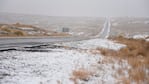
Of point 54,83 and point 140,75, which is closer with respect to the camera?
point 54,83

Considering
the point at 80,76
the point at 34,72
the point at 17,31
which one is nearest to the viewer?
the point at 80,76

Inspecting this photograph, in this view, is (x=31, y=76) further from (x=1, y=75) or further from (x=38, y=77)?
(x=1, y=75)

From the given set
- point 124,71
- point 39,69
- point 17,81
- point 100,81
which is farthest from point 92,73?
point 17,81

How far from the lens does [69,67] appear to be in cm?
1217

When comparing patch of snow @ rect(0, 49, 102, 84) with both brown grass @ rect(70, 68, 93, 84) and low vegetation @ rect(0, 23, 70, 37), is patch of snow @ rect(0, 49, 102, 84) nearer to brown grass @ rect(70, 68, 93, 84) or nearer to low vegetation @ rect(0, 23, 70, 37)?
brown grass @ rect(70, 68, 93, 84)

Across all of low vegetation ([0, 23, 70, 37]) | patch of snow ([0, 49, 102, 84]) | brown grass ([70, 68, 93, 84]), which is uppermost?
low vegetation ([0, 23, 70, 37])

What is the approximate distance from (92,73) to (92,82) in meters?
1.49

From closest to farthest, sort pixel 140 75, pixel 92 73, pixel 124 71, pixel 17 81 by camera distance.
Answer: pixel 17 81
pixel 140 75
pixel 92 73
pixel 124 71

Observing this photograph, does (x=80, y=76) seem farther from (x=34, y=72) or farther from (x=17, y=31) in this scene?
(x=17, y=31)

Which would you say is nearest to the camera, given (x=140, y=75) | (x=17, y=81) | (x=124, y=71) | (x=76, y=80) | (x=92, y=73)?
(x=17, y=81)

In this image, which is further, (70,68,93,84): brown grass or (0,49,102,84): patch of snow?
(70,68,93,84): brown grass

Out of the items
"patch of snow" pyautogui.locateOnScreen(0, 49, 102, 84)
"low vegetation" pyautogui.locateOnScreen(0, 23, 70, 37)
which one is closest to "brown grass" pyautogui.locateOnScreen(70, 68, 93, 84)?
"patch of snow" pyautogui.locateOnScreen(0, 49, 102, 84)

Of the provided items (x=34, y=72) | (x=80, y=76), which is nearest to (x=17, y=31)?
(x=34, y=72)

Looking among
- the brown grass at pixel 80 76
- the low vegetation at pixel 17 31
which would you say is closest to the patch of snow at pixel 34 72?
the brown grass at pixel 80 76
